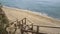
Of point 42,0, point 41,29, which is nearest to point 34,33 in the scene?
point 41,29

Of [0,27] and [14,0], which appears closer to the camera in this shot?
[0,27]

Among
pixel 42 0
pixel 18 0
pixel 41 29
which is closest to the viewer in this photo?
pixel 41 29

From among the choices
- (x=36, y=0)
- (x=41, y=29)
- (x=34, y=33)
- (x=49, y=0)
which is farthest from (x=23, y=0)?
(x=34, y=33)

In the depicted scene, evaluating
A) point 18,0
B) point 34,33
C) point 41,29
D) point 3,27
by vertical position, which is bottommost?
point 18,0

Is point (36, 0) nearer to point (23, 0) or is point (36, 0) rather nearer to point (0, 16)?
point (23, 0)

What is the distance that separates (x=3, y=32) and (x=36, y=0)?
34.2m

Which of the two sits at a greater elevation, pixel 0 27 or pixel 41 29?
pixel 0 27

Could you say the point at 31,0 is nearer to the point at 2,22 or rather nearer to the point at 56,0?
the point at 56,0

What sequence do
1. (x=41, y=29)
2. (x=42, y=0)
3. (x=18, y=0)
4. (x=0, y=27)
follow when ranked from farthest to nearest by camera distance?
(x=18, y=0)
(x=42, y=0)
(x=41, y=29)
(x=0, y=27)

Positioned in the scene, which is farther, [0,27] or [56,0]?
[56,0]

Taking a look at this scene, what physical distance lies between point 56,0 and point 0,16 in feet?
114

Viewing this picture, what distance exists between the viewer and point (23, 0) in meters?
41.4

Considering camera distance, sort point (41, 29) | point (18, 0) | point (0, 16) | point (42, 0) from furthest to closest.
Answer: point (18, 0)
point (42, 0)
point (41, 29)
point (0, 16)

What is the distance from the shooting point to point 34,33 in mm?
6660
